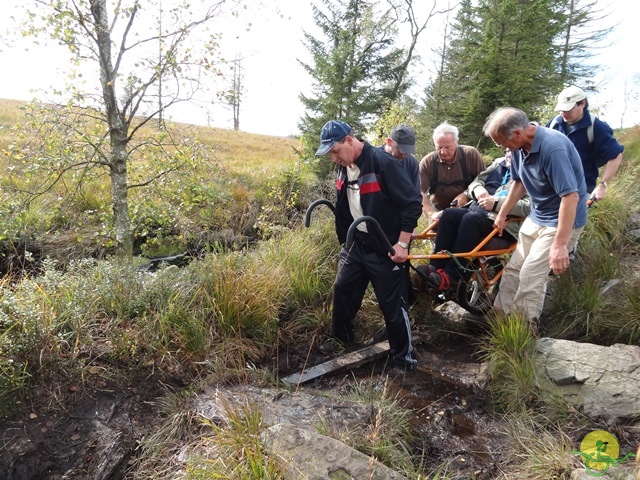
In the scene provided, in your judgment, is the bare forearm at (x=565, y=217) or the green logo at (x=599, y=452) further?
the bare forearm at (x=565, y=217)

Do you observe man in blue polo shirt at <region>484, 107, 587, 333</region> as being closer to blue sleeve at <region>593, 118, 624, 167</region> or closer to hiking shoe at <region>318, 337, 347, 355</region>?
blue sleeve at <region>593, 118, 624, 167</region>

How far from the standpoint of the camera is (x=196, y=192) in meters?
5.99

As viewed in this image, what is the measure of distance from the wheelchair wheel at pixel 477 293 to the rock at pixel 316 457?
7.31 feet

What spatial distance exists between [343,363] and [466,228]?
1.86 m

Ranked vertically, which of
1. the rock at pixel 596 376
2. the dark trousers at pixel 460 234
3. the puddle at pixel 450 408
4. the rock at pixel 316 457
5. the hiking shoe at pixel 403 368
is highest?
the dark trousers at pixel 460 234

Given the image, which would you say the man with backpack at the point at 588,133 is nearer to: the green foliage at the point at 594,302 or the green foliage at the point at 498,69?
the green foliage at the point at 594,302

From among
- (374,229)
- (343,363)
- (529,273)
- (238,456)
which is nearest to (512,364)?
(529,273)

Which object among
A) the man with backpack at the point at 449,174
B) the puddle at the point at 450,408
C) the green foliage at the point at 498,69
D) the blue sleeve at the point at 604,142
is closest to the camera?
the puddle at the point at 450,408

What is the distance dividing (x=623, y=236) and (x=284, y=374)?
17.4 feet

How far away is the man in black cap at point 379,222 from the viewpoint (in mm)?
3535

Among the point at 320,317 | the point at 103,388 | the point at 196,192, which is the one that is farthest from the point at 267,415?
the point at 196,192

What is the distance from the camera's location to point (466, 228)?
4.20m

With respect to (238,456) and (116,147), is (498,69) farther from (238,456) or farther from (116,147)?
(238,456)

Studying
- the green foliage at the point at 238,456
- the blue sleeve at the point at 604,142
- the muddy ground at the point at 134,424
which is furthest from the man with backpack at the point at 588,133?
the green foliage at the point at 238,456
